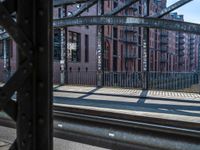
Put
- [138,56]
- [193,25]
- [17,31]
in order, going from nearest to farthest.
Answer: [17,31] < [193,25] < [138,56]

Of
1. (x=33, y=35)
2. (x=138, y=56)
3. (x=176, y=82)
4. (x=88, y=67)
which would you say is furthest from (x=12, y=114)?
(x=138, y=56)

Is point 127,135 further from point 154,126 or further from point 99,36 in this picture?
point 99,36

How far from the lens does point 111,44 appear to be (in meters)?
62.8

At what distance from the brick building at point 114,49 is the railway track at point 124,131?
1034 millimetres

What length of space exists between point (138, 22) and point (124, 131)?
1727 centimetres

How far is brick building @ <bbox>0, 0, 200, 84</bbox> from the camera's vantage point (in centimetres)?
2947

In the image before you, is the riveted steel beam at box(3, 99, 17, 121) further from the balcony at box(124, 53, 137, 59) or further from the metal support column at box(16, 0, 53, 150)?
the balcony at box(124, 53, 137, 59)

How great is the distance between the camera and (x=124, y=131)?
3.86 metres

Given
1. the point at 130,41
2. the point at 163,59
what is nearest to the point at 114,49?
the point at 130,41

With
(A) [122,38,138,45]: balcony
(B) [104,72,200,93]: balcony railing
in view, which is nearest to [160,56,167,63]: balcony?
(A) [122,38,138,45]: balcony

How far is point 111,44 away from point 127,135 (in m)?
59.3

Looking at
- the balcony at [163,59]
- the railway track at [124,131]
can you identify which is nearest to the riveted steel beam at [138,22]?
the railway track at [124,131]

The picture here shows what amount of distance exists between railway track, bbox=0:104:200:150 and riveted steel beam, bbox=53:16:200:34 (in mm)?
15774

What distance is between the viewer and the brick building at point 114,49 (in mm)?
29469
